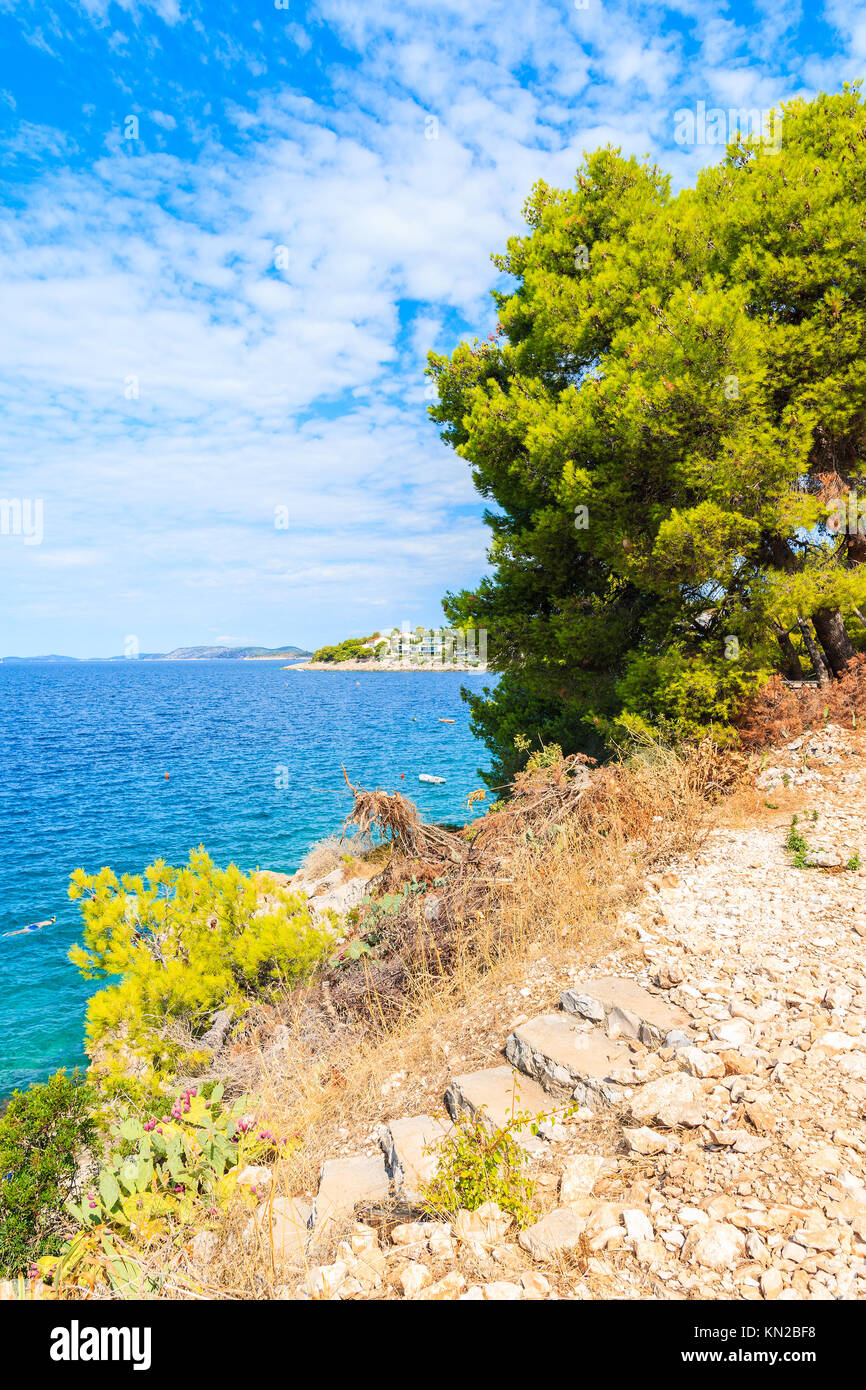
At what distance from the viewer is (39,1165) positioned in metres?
4.11

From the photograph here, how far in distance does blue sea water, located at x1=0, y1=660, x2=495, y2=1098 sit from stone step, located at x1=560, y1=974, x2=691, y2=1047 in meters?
9.58

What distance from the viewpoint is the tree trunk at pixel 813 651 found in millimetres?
10500

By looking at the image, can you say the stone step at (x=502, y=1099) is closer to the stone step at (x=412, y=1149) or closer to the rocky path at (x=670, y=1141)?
the rocky path at (x=670, y=1141)

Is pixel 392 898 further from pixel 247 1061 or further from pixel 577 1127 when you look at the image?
pixel 577 1127

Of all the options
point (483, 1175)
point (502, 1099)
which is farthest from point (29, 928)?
point (483, 1175)

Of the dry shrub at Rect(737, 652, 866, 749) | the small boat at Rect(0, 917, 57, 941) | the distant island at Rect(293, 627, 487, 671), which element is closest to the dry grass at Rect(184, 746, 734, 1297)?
the dry shrub at Rect(737, 652, 866, 749)

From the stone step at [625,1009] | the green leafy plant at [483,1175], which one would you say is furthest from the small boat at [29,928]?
the green leafy plant at [483,1175]

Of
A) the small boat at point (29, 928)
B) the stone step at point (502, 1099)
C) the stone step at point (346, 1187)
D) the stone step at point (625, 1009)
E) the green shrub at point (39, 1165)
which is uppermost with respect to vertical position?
the stone step at point (625, 1009)

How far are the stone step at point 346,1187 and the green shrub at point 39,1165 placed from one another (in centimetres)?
172

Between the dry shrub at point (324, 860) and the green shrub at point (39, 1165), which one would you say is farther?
the dry shrub at point (324, 860)

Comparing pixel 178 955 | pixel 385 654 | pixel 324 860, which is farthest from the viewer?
pixel 385 654

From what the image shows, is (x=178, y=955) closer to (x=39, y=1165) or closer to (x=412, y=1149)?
(x=39, y=1165)

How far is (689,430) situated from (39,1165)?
386 inches
